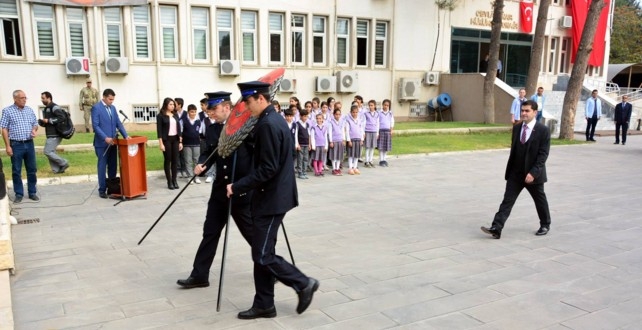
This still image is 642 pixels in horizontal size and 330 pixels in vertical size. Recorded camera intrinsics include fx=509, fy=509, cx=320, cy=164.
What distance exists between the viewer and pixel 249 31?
66.7 ft

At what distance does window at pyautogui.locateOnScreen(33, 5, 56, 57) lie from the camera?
16777mm

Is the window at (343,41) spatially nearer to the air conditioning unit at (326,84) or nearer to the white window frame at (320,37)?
the white window frame at (320,37)

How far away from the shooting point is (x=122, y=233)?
22.6 feet

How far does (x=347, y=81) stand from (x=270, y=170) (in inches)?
720

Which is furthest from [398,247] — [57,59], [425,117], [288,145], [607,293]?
[425,117]

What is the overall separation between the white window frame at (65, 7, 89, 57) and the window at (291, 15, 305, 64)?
7941mm

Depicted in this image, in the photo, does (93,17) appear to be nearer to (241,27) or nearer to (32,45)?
(32,45)

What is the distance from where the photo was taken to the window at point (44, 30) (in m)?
16.8

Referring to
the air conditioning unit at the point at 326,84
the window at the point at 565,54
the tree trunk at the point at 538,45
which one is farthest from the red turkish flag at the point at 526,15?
the air conditioning unit at the point at 326,84

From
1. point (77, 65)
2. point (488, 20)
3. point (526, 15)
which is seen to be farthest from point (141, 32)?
point (526, 15)

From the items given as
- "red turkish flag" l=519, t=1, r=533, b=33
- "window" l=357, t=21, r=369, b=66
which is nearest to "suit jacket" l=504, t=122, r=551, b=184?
"window" l=357, t=21, r=369, b=66

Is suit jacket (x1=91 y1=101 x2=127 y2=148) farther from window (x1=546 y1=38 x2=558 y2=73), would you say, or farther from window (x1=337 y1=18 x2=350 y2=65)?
window (x1=546 y1=38 x2=558 y2=73)

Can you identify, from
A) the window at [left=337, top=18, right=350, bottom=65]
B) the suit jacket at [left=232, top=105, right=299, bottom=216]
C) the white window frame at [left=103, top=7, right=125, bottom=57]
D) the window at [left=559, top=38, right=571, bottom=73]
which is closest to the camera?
the suit jacket at [left=232, top=105, right=299, bottom=216]

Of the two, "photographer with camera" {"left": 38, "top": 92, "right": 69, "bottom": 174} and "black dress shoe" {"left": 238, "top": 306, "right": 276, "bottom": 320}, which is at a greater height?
"photographer with camera" {"left": 38, "top": 92, "right": 69, "bottom": 174}
